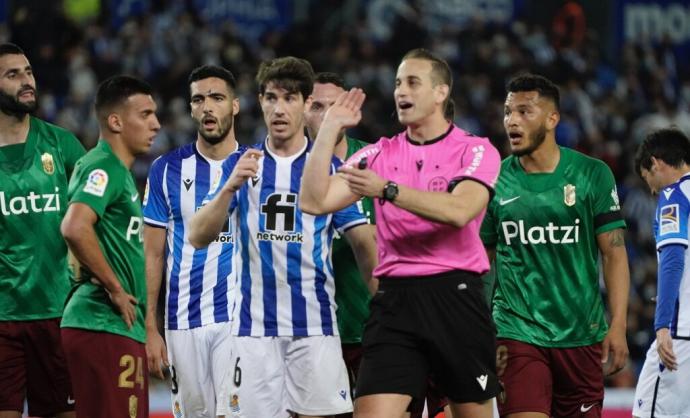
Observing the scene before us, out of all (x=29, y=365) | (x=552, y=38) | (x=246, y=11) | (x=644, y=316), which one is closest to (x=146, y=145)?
(x=29, y=365)

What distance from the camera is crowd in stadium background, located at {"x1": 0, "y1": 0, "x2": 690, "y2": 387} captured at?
15992 millimetres

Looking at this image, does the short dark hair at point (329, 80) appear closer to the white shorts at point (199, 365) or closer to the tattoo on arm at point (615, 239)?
the white shorts at point (199, 365)

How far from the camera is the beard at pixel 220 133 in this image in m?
7.80

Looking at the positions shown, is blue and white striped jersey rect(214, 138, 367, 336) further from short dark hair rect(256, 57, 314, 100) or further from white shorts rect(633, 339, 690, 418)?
white shorts rect(633, 339, 690, 418)

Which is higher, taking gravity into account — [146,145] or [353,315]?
[146,145]

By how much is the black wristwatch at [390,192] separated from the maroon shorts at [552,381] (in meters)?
1.99

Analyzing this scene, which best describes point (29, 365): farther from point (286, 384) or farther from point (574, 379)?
point (574, 379)

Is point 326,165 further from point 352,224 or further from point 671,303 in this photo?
point 671,303

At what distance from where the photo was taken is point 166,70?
54.6ft

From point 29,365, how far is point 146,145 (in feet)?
5.41

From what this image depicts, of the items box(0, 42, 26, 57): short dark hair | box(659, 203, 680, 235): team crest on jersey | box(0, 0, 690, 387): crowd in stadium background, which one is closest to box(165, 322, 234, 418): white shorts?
box(0, 42, 26, 57): short dark hair

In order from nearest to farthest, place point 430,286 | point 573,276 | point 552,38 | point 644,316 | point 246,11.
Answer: point 430,286 → point 573,276 → point 644,316 → point 246,11 → point 552,38

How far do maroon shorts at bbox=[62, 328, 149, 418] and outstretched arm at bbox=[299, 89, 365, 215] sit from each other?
1.24 metres

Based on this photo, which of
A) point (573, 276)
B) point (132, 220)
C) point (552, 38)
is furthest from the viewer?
point (552, 38)
